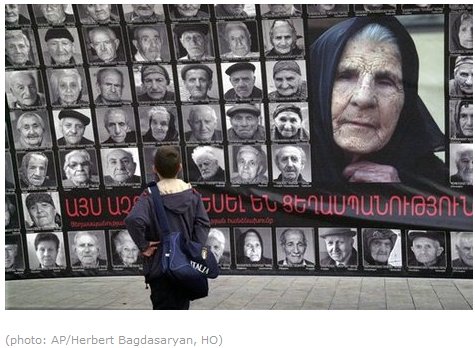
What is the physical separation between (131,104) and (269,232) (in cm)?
170

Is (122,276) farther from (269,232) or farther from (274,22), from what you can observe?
(274,22)

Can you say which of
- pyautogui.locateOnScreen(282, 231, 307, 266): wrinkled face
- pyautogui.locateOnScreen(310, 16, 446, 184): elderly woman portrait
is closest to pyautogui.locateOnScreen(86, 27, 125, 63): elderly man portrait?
pyautogui.locateOnScreen(310, 16, 446, 184): elderly woman portrait

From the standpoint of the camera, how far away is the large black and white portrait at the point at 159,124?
23.2ft

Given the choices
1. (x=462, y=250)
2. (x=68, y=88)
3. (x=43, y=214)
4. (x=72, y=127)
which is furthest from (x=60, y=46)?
(x=462, y=250)

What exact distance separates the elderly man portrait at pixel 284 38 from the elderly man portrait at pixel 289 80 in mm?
86

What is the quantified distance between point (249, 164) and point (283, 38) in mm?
1159

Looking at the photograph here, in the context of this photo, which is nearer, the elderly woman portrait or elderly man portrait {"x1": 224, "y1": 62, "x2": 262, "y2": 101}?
the elderly woman portrait

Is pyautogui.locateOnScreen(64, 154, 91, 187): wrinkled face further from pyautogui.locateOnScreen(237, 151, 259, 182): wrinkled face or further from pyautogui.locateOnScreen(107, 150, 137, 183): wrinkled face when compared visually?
pyautogui.locateOnScreen(237, 151, 259, 182): wrinkled face

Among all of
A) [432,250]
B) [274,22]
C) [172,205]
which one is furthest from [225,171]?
[172,205]

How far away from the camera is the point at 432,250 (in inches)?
272

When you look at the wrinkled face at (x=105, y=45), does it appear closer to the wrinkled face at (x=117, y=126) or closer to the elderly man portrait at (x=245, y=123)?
the wrinkled face at (x=117, y=126)

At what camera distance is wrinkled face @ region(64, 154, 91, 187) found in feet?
23.9

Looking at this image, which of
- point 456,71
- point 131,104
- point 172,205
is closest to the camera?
point 172,205

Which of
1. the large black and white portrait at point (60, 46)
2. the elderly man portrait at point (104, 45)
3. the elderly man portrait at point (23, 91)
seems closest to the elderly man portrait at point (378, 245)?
the elderly man portrait at point (104, 45)
